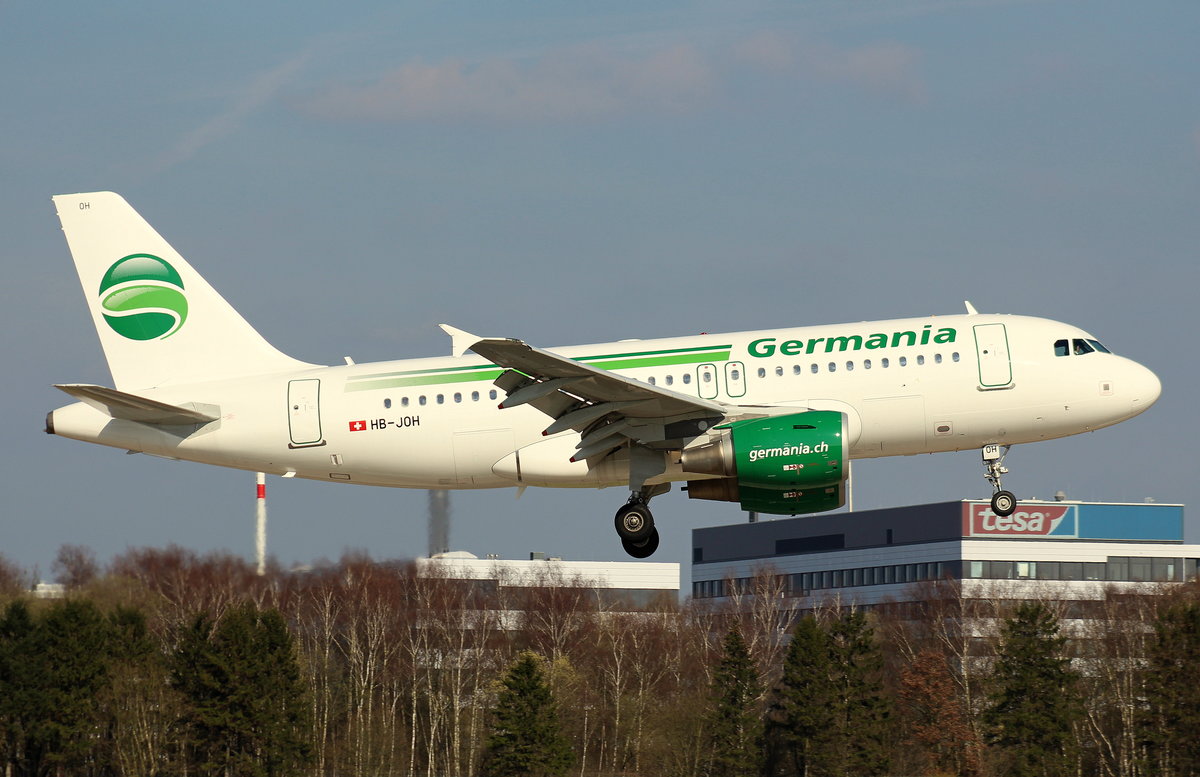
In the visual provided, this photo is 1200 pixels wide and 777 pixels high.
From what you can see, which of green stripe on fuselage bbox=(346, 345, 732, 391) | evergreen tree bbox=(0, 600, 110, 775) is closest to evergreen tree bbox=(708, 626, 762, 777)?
evergreen tree bbox=(0, 600, 110, 775)

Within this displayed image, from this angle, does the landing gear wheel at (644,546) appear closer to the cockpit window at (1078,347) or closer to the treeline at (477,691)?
the cockpit window at (1078,347)

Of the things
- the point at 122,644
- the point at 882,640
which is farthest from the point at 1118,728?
the point at 122,644

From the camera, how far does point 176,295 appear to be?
133ft

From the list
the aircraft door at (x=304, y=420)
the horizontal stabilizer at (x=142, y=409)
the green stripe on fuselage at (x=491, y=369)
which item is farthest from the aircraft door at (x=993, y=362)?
the horizontal stabilizer at (x=142, y=409)

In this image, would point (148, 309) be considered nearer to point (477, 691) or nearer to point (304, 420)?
point (304, 420)

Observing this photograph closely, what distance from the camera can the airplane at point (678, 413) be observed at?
35.5 metres

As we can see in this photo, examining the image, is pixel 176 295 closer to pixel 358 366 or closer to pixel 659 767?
pixel 358 366

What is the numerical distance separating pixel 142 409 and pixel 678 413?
12.3 m

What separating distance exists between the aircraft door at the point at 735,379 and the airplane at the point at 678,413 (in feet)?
0.13

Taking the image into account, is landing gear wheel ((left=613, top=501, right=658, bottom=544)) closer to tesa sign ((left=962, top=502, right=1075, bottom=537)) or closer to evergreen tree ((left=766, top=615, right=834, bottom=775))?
evergreen tree ((left=766, top=615, right=834, bottom=775))

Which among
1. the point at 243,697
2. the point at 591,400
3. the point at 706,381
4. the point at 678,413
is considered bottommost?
the point at 243,697

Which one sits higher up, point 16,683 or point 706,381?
point 706,381

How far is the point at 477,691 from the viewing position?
318 feet

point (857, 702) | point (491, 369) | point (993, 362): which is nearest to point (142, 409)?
point (491, 369)
